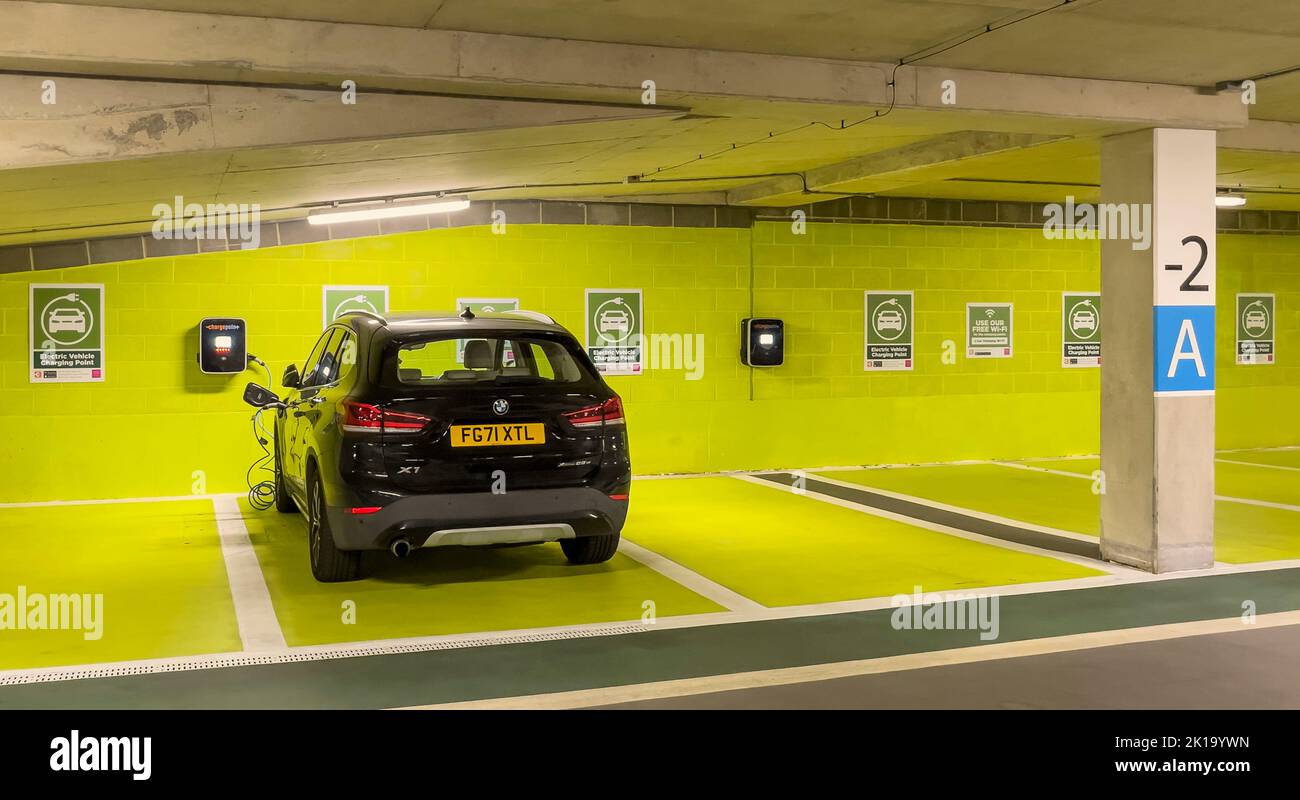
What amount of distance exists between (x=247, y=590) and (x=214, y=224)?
4593 millimetres

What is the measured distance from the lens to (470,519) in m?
5.85

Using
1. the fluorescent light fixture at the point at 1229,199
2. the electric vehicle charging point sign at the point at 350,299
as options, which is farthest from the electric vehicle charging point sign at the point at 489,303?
the fluorescent light fixture at the point at 1229,199

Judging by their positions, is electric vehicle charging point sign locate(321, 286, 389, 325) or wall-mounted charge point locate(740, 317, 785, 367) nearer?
electric vehicle charging point sign locate(321, 286, 389, 325)

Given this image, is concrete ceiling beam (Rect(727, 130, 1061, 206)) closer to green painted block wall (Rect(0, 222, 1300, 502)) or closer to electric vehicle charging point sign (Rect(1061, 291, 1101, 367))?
green painted block wall (Rect(0, 222, 1300, 502))

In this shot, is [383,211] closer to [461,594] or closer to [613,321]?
[613,321]

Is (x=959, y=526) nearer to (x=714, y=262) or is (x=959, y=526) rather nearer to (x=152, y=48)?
(x=714, y=262)

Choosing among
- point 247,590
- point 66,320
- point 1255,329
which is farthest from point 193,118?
point 1255,329

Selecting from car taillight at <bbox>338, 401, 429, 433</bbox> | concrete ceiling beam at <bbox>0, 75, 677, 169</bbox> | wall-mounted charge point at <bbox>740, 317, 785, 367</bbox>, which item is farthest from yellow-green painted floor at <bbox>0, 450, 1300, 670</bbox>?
concrete ceiling beam at <bbox>0, 75, 677, 169</bbox>

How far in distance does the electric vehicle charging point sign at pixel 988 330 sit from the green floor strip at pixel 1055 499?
1.25 meters

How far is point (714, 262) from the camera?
11.5 metres

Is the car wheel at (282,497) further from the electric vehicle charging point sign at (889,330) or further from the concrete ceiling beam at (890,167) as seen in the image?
the electric vehicle charging point sign at (889,330)

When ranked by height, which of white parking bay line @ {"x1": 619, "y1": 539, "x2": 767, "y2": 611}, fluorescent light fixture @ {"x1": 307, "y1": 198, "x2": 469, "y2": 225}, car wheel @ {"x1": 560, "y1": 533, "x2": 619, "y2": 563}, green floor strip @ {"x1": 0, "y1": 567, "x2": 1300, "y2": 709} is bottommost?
green floor strip @ {"x1": 0, "y1": 567, "x2": 1300, "y2": 709}

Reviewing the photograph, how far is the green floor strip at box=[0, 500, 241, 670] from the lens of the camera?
5.16 metres

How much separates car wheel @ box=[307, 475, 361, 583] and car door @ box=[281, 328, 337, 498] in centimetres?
42
